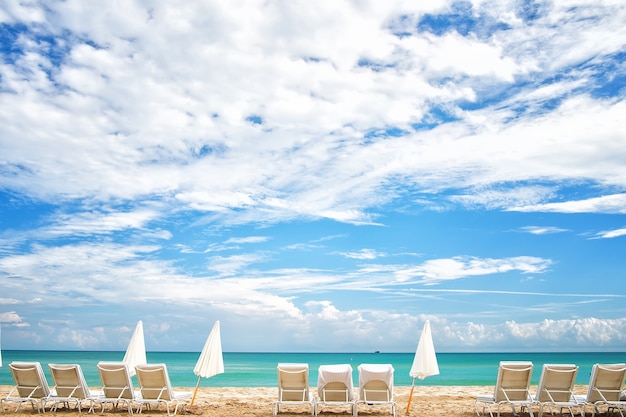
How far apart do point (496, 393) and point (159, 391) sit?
586 cm

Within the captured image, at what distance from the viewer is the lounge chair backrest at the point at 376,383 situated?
10.3 meters

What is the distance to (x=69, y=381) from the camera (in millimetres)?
10438

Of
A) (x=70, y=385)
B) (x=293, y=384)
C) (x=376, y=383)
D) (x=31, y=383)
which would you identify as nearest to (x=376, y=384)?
(x=376, y=383)

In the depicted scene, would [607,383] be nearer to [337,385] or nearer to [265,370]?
[337,385]

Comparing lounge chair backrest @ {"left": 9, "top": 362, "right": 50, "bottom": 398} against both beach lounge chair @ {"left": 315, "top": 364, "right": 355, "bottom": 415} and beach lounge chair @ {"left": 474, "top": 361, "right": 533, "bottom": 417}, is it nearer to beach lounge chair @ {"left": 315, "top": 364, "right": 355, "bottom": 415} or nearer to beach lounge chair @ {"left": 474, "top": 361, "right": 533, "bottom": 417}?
beach lounge chair @ {"left": 315, "top": 364, "right": 355, "bottom": 415}

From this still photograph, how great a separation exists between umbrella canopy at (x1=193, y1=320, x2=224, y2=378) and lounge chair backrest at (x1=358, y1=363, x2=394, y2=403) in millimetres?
2591

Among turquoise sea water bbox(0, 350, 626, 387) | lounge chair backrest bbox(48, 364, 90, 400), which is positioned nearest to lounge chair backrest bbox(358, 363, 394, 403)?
lounge chair backrest bbox(48, 364, 90, 400)

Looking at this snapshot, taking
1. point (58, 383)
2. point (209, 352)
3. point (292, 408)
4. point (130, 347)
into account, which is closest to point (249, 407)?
point (292, 408)

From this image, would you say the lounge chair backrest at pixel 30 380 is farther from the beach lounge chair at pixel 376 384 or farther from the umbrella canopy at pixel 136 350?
the beach lounge chair at pixel 376 384

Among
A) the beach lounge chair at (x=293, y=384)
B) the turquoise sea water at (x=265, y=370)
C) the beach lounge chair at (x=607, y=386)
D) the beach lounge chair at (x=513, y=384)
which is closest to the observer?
the beach lounge chair at (x=607, y=386)

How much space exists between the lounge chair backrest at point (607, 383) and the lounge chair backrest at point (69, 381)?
879cm

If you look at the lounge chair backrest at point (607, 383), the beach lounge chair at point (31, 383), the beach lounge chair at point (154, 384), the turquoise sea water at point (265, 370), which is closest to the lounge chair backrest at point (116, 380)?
the beach lounge chair at point (154, 384)

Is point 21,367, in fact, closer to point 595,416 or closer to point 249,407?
point 249,407

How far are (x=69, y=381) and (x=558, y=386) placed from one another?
857 centimetres
